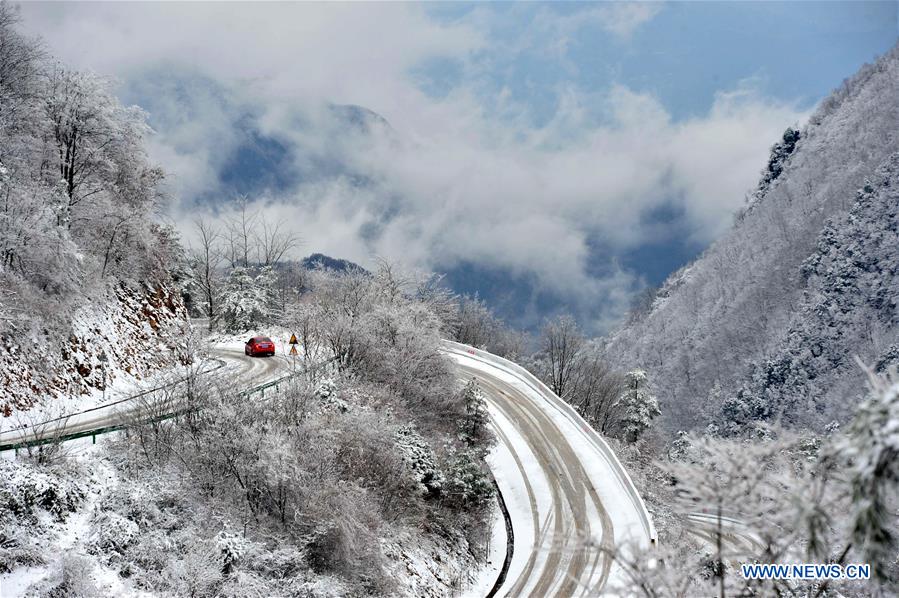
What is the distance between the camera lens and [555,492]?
103 ft

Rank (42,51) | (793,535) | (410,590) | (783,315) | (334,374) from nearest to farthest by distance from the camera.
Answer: (793,535) < (410,590) < (42,51) < (334,374) < (783,315)

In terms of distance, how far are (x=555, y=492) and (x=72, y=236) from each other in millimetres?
28516

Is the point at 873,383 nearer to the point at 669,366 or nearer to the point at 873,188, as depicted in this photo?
the point at 669,366

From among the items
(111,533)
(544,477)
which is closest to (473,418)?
(544,477)

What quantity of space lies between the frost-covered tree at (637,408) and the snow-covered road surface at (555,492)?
14449 mm

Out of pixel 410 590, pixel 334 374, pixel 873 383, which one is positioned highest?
pixel 334 374

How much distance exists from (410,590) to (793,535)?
16.0 m

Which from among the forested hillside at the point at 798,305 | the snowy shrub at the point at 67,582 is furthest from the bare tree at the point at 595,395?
the snowy shrub at the point at 67,582

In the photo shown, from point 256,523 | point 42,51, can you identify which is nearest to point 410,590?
point 256,523

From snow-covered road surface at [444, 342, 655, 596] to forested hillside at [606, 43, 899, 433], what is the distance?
171 feet

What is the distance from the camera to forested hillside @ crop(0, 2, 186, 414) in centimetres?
2039

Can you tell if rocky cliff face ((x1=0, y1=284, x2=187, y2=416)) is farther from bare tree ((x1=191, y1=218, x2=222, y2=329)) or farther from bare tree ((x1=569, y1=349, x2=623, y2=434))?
bare tree ((x1=569, y1=349, x2=623, y2=434))

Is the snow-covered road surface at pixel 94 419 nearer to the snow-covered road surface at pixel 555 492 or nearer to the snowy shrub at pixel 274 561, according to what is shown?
the snowy shrub at pixel 274 561

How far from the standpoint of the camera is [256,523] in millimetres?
17734
